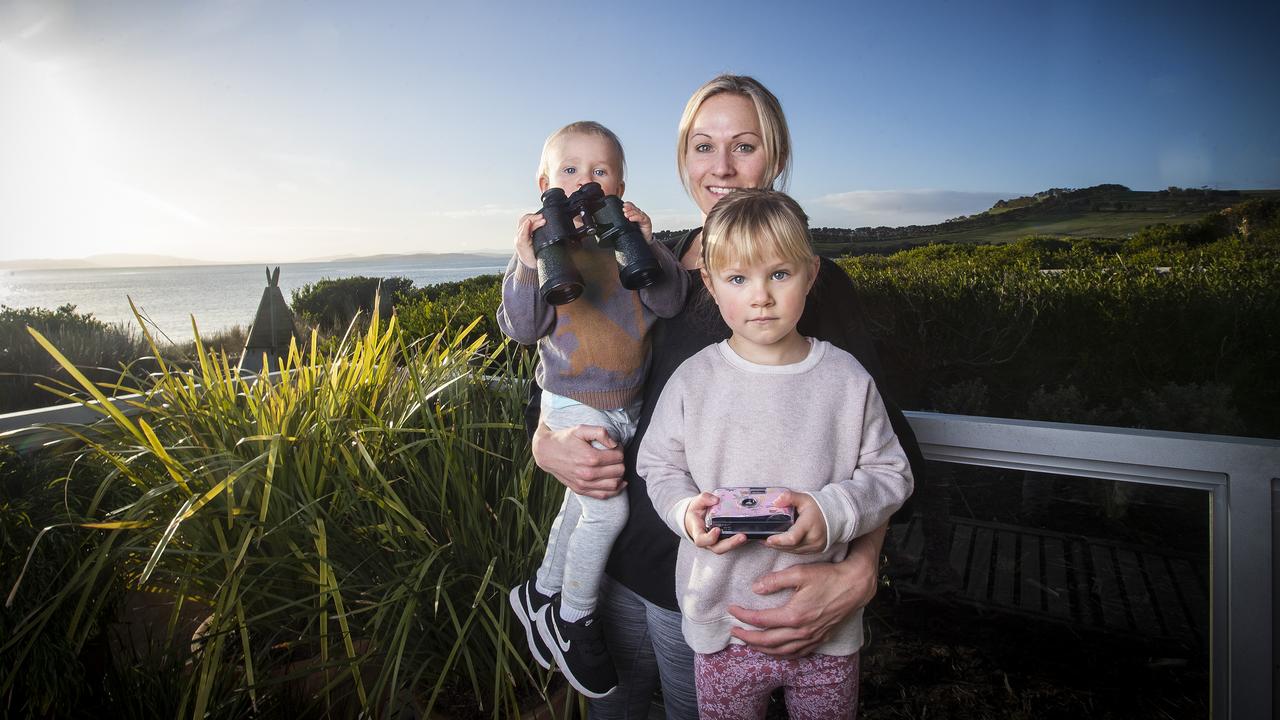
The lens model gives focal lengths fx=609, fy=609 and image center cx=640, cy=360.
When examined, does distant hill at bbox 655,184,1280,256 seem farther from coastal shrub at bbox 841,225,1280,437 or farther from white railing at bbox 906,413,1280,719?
white railing at bbox 906,413,1280,719

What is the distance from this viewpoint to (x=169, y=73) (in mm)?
4328

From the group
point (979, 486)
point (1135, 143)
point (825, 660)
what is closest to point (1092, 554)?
point (979, 486)

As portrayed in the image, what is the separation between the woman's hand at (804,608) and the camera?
3.54ft

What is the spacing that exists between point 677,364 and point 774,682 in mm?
687

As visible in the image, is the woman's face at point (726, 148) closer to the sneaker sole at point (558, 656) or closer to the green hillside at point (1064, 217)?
the sneaker sole at point (558, 656)

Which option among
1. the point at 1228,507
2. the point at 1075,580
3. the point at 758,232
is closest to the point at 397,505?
the point at 758,232

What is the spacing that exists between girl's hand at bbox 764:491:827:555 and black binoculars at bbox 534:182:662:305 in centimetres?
53

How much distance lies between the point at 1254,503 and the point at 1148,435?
0.84ft

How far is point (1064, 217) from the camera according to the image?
254cm

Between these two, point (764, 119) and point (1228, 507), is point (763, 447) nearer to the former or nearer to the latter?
point (764, 119)

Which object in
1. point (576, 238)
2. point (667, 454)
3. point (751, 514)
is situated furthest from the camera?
point (576, 238)

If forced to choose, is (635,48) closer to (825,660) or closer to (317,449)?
(317,449)

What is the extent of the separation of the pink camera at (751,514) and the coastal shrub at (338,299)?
4.16 meters

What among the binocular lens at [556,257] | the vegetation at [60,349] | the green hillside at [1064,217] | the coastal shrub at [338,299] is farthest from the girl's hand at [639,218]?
the coastal shrub at [338,299]
